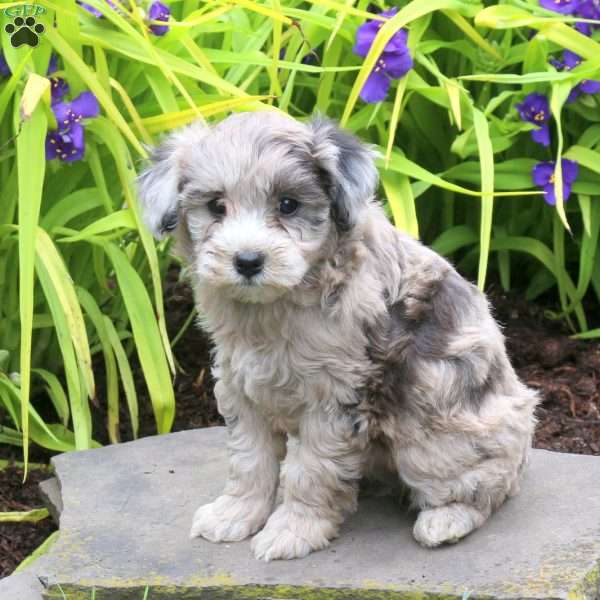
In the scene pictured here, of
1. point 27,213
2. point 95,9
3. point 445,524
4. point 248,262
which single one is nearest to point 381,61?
point 95,9

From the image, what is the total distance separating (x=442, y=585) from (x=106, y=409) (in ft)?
6.91

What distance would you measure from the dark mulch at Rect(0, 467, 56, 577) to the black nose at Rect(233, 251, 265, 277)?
64.3 inches

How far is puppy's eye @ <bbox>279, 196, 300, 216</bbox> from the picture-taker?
3.22 m

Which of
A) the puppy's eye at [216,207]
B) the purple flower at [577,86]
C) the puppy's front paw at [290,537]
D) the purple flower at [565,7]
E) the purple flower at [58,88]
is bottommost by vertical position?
the puppy's front paw at [290,537]

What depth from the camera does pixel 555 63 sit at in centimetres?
510

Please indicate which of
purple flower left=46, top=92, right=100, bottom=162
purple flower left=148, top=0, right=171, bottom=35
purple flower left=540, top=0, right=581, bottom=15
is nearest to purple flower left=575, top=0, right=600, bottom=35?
purple flower left=540, top=0, right=581, bottom=15

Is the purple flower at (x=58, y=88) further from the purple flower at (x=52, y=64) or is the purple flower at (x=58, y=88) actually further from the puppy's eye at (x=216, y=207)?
the puppy's eye at (x=216, y=207)

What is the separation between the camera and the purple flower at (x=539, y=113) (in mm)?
4918

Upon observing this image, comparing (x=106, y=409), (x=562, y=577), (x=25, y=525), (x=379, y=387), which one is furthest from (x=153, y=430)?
(x=562, y=577)

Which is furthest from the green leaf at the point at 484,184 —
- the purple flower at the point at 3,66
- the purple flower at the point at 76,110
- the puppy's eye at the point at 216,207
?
the purple flower at the point at 3,66

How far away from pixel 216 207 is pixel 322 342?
0.46 metres

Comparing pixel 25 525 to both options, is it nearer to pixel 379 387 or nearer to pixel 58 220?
pixel 58 220

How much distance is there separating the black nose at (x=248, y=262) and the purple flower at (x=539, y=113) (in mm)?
2147

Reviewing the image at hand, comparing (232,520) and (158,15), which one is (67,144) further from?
(232,520)
